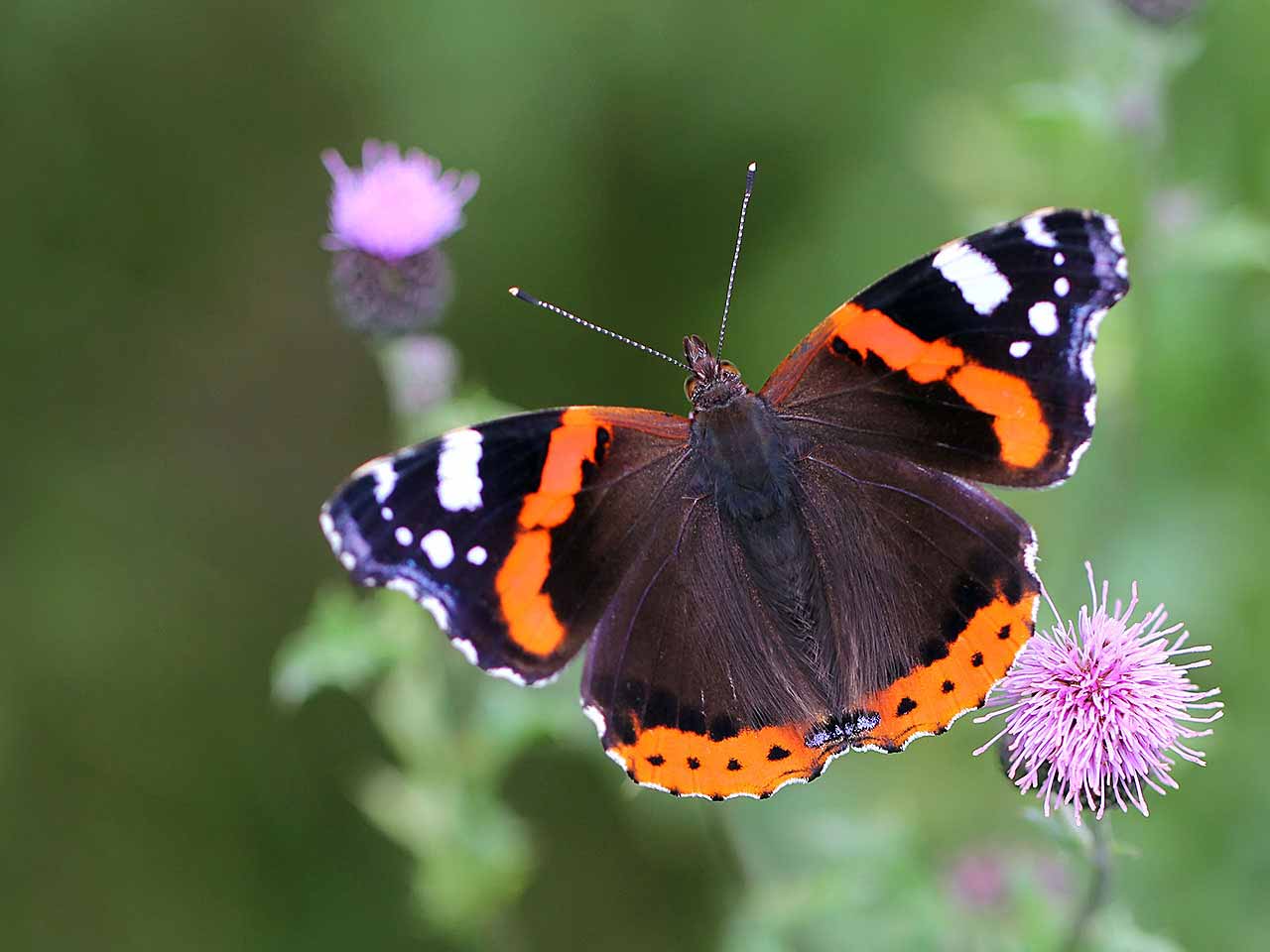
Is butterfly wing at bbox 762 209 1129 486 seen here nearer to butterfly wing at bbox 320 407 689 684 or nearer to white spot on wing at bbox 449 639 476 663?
butterfly wing at bbox 320 407 689 684

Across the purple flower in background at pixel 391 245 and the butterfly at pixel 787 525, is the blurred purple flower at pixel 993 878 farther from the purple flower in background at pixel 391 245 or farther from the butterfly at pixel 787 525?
the purple flower in background at pixel 391 245

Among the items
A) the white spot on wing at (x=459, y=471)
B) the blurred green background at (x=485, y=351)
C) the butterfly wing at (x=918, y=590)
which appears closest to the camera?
the butterfly wing at (x=918, y=590)

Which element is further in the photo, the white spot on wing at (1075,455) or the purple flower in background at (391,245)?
the purple flower in background at (391,245)

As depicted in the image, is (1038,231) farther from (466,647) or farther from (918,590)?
(466,647)

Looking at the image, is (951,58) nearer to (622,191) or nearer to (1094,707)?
(622,191)

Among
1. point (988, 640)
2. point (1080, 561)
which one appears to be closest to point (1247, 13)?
point (1080, 561)

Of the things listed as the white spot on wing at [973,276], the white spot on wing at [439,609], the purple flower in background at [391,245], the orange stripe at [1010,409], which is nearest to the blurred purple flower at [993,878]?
the orange stripe at [1010,409]
